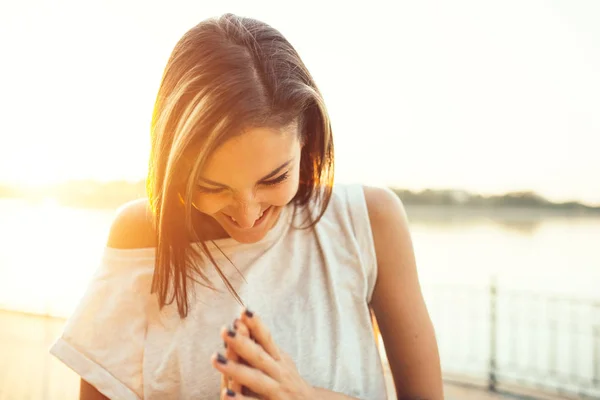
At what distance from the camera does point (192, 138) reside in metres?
1.05

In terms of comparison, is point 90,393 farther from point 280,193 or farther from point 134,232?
point 280,193

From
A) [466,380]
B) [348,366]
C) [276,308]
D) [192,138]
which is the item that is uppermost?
[192,138]

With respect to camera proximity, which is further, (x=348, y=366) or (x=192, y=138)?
(x=348, y=366)

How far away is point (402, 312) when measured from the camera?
1.27 meters

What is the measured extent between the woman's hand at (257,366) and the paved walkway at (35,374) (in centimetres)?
531

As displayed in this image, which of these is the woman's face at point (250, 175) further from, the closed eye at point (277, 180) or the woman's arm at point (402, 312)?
the woman's arm at point (402, 312)

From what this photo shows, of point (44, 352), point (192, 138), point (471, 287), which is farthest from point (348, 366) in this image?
point (44, 352)

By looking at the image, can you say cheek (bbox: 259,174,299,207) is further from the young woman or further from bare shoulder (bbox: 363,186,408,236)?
bare shoulder (bbox: 363,186,408,236)

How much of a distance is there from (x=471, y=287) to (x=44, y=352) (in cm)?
610

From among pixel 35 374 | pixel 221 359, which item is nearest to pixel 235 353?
pixel 221 359

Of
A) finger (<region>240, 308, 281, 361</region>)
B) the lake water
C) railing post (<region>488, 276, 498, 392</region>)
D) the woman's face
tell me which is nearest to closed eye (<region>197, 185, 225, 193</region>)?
the woman's face

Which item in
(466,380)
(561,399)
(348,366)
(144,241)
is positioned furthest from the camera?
(466,380)

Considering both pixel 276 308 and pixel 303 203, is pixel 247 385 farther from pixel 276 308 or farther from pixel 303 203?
pixel 303 203

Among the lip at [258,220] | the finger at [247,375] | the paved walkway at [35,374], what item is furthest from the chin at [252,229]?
the paved walkway at [35,374]
